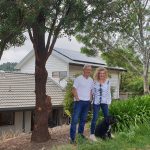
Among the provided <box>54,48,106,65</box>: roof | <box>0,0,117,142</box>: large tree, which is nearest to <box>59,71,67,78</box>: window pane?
<box>54,48,106,65</box>: roof

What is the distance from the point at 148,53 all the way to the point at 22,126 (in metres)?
8.83

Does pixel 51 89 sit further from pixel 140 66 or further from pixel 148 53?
→ pixel 148 53

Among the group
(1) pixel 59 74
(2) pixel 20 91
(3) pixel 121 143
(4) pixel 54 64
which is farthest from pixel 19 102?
(3) pixel 121 143

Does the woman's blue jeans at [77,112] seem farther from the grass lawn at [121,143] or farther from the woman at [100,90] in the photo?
the grass lawn at [121,143]

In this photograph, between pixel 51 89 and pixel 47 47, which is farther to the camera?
pixel 51 89

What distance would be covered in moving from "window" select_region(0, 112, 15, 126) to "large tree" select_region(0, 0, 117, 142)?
1383 centimetres

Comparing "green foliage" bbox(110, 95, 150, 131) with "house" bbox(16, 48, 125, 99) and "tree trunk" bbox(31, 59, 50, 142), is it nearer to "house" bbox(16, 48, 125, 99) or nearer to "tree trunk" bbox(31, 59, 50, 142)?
"tree trunk" bbox(31, 59, 50, 142)

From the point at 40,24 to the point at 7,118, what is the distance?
15369 millimetres

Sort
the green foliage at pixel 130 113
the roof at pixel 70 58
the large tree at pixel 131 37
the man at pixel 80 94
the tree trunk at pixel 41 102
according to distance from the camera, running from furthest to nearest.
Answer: the roof at pixel 70 58
the large tree at pixel 131 37
the green foliage at pixel 130 113
the tree trunk at pixel 41 102
the man at pixel 80 94

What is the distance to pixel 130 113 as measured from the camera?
11820 millimetres

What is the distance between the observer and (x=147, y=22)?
65.5 feet

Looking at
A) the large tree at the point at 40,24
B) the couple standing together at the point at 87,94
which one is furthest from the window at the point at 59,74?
the couple standing together at the point at 87,94

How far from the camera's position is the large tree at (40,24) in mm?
8253

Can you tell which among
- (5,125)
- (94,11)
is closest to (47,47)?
(94,11)
